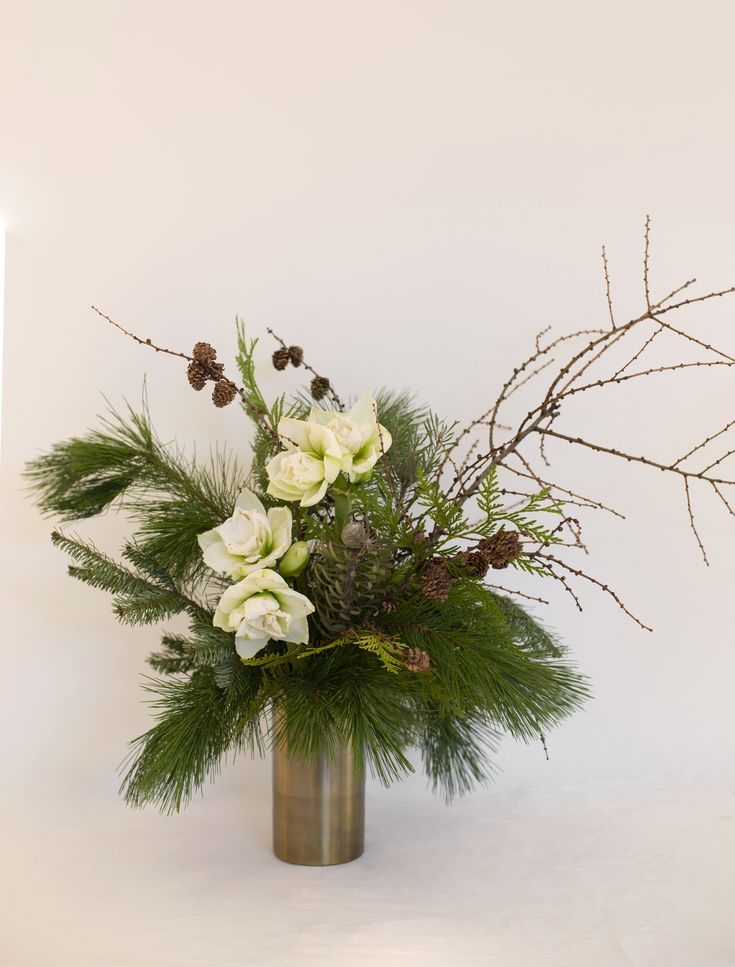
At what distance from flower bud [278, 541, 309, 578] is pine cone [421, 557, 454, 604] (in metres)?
0.12

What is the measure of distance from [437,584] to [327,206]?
24.8 inches

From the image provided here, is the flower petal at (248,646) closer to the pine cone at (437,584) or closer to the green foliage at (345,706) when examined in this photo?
the green foliage at (345,706)

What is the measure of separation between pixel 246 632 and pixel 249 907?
0.89ft

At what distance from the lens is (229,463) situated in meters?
1.27

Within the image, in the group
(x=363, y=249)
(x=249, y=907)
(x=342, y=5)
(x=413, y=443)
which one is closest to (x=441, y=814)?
(x=249, y=907)

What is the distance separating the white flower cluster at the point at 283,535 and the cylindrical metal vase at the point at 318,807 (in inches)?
7.1

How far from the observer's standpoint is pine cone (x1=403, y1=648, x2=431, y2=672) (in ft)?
2.69

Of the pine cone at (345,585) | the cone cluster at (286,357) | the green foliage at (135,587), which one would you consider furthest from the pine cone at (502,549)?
the cone cluster at (286,357)

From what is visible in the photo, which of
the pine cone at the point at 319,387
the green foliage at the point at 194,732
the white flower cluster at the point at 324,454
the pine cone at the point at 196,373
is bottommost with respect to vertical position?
the green foliage at the point at 194,732

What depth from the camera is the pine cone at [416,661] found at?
0.82 metres

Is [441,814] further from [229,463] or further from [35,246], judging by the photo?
[35,246]

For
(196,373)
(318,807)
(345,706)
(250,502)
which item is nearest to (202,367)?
(196,373)

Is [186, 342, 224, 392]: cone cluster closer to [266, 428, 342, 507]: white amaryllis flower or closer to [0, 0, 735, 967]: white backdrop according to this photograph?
[266, 428, 342, 507]: white amaryllis flower

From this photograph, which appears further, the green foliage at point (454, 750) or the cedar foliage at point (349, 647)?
the green foliage at point (454, 750)
